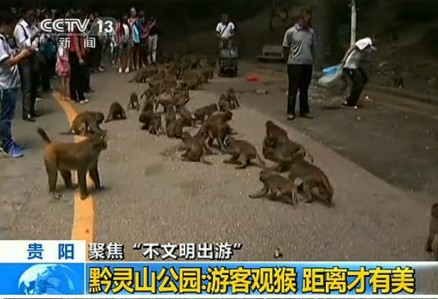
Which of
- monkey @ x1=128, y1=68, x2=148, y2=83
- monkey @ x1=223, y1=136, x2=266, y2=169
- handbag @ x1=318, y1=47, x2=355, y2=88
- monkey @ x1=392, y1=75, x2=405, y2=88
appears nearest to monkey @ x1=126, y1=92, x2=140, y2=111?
monkey @ x1=128, y1=68, x2=148, y2=83

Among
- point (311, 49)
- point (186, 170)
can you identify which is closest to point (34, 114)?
point (186, 170)

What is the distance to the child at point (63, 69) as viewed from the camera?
3.13 meters

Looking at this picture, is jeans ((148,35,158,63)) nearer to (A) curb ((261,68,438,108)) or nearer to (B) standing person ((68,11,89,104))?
(B) standing person ((68,11,89,104))

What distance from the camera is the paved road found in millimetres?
2979

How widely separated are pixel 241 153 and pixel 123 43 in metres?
0.95

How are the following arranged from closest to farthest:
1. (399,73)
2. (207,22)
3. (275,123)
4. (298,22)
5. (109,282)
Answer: (109,282) → (207,22) → (298,22) → (275,123) → (399,73)

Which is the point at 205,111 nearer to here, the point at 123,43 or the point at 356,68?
the point at 356,68

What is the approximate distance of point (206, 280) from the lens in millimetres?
2770

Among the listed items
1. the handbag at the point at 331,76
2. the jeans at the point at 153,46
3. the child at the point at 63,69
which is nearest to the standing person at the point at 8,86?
the child at the point at 63,69

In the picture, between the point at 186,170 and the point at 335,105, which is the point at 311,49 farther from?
the point at 186,170

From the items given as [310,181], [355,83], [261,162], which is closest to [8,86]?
[261,162]

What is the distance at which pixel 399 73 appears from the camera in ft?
15.9

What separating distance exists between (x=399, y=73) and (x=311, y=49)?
539 mm

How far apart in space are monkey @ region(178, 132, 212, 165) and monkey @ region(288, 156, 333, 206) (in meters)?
0.49
